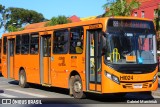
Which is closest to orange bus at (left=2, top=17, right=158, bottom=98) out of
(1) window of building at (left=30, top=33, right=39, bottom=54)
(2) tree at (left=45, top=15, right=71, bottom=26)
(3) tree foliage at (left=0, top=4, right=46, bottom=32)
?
(1) window of building at (left=30, top=33, right=39, bottom=54)

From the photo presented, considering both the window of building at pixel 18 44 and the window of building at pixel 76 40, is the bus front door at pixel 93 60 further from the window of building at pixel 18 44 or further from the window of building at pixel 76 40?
the window of building at pixel 18 44

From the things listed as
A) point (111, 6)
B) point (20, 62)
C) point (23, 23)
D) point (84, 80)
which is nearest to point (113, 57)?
point (84, 80)

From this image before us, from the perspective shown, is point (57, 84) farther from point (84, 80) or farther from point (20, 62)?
point (20, 62)

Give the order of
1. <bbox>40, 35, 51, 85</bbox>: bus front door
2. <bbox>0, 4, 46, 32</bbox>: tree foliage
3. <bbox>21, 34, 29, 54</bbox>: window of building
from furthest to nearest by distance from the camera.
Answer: <bbox>0, 4, 46, 32</bbox>: tree foliage < <bbox>21, 34, 29, 54</bbox>: window of building < <bbox>40, 35, 51, 85</bbox>: bus front door

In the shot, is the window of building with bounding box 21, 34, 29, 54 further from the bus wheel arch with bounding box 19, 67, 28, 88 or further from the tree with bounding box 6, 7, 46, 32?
the tree with bounding box 6, 7, 46, 32

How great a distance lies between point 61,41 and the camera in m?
16.4

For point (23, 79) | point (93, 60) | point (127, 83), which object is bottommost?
point (23, 79)

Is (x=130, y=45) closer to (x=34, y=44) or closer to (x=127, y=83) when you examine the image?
(x=127, y=83)

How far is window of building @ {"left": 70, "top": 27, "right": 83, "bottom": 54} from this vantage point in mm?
14894

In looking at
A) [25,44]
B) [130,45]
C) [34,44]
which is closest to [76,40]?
[130,45]

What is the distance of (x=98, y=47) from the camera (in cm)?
1388

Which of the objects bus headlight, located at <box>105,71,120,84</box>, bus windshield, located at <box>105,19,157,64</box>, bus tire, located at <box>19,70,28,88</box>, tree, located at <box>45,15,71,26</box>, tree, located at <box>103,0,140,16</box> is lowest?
bus tire, located at <box>19,70,28,88</box>

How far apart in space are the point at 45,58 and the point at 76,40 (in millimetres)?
3122

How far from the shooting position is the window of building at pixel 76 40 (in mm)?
14894
